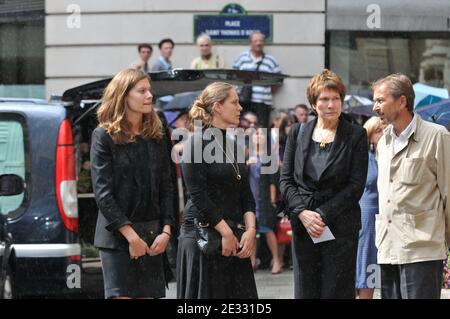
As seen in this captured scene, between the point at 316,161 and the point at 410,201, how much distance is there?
68 centimetres

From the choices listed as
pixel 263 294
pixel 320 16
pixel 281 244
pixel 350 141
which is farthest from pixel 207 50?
pixel 350 141

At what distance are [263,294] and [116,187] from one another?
4.99 m

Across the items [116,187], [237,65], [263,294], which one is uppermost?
[237,65]

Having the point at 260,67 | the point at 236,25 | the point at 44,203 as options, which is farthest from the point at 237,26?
the point at 44,203

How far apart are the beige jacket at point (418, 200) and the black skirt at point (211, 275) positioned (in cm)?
88

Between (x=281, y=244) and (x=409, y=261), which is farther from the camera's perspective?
(x=281, y=244)

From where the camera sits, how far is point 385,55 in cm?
1853

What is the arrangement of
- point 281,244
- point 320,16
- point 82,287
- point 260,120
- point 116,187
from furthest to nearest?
point 320,16 → point 260,120 → point 281,244 → point 82,287 → point 116,187

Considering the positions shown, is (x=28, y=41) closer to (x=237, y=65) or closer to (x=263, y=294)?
(x=237, y=65)

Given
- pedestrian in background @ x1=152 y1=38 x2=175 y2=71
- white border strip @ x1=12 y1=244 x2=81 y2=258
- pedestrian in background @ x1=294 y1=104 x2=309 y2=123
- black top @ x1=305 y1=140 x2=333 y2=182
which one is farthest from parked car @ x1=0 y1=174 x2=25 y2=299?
pedestrian in background @ x1=152 y1=38 x2=175 y2=71

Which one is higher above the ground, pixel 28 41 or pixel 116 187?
pixel 28 41

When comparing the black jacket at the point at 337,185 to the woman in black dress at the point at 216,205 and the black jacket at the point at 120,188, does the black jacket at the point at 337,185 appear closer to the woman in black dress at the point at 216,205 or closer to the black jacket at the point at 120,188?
the woman in black dress at the point at 216,205

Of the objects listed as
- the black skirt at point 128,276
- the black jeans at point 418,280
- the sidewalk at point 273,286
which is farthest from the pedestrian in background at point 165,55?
the black jeans at point 418,280

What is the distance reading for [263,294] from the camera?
1180 cm
